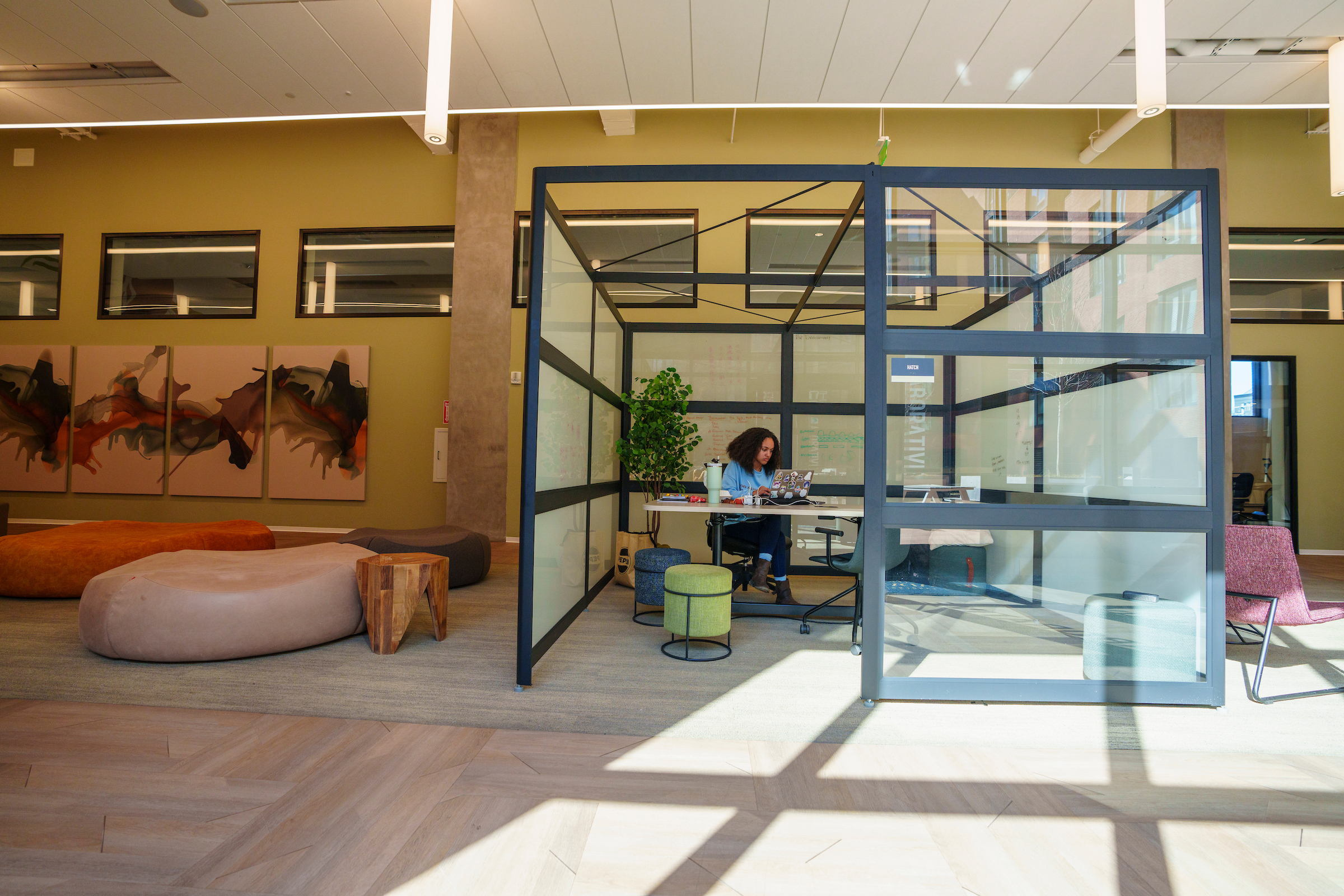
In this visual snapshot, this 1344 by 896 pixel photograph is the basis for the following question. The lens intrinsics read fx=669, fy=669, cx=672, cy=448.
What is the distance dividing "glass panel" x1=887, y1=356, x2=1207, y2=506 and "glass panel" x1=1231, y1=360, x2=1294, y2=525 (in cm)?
632

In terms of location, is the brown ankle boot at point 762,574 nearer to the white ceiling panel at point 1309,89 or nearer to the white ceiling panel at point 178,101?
the white ceiling panel at point 1309,89

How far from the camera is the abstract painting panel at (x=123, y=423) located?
880cm

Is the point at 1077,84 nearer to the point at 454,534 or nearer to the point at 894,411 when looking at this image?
the point at 894,411

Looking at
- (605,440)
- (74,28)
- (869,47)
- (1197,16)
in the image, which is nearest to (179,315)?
(74,28)

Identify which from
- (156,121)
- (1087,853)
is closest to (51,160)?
(156,121)

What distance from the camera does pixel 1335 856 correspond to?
→ 2031mm

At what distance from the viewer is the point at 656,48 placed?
5.61 meters

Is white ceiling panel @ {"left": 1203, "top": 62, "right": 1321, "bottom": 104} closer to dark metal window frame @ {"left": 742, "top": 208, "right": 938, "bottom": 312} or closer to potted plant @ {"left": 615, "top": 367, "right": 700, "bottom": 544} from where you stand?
dark metal window frame @ {"left": 742, "top": 208, "right": 938, "bottom": 312}

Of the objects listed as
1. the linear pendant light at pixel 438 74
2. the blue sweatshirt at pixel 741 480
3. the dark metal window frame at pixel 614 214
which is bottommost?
the blue sweatshirt at pixel 741 480

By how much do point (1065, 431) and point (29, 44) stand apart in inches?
340

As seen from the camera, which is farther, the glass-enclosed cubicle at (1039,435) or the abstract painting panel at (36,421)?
the abstract painting panel at (36,421)

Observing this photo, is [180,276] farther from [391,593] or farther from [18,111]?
[391,593]

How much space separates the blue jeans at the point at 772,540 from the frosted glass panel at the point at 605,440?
1344 mm

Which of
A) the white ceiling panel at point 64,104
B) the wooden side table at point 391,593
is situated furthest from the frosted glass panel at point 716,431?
the white ceiling panel at point 64,104
